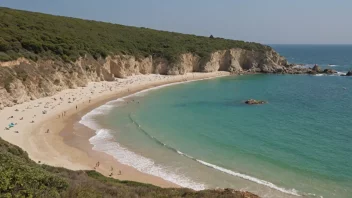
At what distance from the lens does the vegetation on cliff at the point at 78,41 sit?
1875 inches

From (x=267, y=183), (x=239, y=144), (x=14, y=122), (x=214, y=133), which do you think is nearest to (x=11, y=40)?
(x=14, y=122)

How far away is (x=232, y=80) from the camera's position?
7325 centimetres

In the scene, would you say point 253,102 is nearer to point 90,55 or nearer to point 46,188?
point 90,55

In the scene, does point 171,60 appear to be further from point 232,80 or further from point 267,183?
point 267,183

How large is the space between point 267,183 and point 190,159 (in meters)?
6.30

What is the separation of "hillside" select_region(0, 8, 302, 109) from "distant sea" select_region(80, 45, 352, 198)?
30.7 feet

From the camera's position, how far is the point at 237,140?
28516 millimetres

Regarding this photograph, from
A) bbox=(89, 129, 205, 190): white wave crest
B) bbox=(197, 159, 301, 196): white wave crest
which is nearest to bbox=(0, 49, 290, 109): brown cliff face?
bbox=(89, 129, 205, 190): white wave crest

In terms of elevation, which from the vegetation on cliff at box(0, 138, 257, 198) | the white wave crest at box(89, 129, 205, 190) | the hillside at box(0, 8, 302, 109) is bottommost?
the white wave crest at box(89, 129, 205, 190)

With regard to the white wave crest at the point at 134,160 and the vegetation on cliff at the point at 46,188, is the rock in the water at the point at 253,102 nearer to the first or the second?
the white wave crest at the point at 134,160

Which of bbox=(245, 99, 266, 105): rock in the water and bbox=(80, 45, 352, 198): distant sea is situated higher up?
bbox=(245, 99, 266, 105): rock in the water

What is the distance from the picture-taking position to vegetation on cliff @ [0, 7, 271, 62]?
156 ft

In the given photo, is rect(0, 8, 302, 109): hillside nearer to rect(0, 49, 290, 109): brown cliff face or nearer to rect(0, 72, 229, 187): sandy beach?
rect(0, 49, 290, 109): brown cliff face

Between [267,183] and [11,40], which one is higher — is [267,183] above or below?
below
